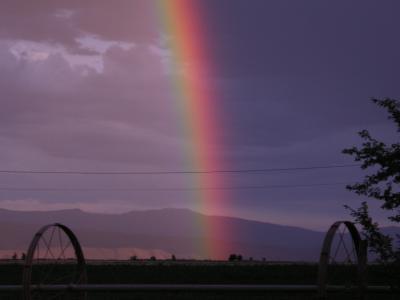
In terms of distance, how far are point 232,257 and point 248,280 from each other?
63.2m

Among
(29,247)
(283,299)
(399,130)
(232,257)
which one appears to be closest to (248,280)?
(283,299)

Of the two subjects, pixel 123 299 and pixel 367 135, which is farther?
pixel 123 299

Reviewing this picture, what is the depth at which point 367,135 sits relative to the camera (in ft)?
41.1

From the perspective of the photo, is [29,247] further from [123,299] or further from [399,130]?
[399,130]

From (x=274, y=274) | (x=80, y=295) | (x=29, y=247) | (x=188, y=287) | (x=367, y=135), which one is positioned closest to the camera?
(x=367, y=135)

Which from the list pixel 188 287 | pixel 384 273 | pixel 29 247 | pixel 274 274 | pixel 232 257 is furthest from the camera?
pixel 232 257

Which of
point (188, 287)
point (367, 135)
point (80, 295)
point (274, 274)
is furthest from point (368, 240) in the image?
point (274, 274)

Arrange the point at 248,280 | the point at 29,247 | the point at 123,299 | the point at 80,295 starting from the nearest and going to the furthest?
the point at 29,247, the point at 80,295, the point at 123,299, the point at 248,280

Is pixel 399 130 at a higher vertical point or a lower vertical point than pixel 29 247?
higher

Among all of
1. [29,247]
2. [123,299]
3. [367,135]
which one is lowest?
[123,299]

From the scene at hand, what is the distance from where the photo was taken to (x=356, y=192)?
12.5m

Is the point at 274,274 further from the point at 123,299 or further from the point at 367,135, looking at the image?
the point at 367,135

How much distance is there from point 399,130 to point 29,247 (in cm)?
892

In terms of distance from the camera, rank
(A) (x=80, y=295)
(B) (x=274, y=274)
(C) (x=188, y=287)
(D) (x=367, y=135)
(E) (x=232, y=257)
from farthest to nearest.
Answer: (E) (x=232, y=257)
(B) (x=274, y=274)
(A) (x=80, y=295)
(C) (x=188, y=287)
(D) (x=367, y=135)
